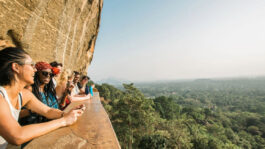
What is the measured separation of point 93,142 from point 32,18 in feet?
20.9

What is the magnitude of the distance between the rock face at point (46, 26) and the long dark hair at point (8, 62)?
14.4 feet

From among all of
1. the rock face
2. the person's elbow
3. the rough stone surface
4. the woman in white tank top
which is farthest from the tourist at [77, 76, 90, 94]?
the person's elbow

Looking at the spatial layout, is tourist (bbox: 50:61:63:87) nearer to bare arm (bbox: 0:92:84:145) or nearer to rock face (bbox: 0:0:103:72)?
bare arm (bbox: 0:92:84:145)

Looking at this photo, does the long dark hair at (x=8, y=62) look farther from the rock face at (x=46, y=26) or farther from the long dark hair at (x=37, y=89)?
the rock face at (x=46, y=26)

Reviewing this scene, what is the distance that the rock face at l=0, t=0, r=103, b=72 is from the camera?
14.4ft

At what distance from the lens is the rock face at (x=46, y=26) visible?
14.4ft

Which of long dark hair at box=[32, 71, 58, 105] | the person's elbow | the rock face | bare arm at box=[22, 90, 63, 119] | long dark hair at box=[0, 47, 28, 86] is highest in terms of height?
the rock face

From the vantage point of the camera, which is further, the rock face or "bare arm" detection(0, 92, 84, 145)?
the rock face

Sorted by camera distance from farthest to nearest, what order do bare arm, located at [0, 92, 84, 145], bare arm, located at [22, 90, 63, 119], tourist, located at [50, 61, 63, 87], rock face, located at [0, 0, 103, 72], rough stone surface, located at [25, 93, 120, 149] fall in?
rock face, located at [0, 0, 103, 72] → tourist, located at [50, 61, 63, 87] → bare arm, located at [22, 90, 63, 119] → rough stone surface, located at [25, 93, 120, 149] → bare arm, located at [0, 92, 84, 145]

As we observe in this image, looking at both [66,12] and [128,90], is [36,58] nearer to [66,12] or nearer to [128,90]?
A: [66,12]

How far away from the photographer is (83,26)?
8.70 metres

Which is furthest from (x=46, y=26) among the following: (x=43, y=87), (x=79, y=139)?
(x=79, y=139)

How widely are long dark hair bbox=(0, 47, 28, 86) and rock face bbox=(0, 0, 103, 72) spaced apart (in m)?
4.39

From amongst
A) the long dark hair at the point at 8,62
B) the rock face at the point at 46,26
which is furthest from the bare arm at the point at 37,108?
the rock face at the point at 46,26
